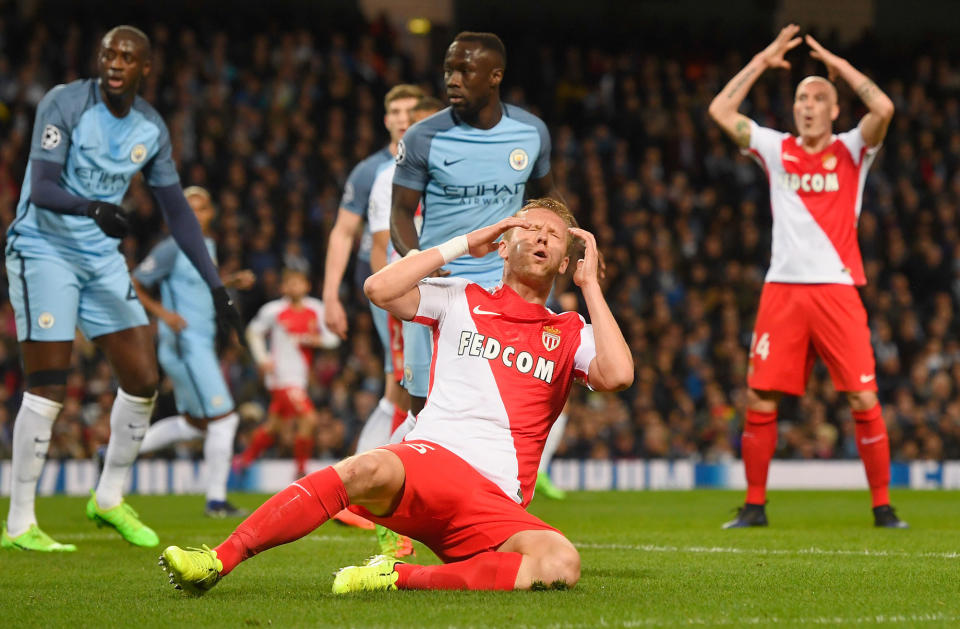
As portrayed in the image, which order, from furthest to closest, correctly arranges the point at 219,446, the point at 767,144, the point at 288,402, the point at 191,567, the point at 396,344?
the point at 288,402 < the point at 219,446 < the point at 767,144 < the point at 396,344 < the point at 191,567

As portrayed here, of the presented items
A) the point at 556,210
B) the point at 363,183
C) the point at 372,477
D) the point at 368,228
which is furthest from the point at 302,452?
the point at 372,477

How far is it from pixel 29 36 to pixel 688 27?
37.1 feet

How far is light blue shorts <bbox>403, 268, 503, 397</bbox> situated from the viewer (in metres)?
6.16

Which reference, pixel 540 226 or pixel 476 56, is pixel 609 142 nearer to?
pixel 476 56

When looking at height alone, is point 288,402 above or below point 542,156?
below

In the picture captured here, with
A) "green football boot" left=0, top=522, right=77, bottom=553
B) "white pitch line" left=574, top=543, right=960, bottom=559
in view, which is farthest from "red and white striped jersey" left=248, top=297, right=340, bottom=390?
"white pitch line" left=574, top=543, right=960, bottom=559

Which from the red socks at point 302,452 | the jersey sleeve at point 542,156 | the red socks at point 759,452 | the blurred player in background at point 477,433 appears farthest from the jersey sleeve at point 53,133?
the red socks at point 302,452

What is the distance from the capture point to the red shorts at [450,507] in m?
4.55

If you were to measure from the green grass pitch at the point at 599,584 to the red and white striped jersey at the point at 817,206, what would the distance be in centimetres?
154

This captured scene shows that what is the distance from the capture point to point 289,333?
44.4 feet

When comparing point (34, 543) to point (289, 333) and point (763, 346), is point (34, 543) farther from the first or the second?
point (289, 333)

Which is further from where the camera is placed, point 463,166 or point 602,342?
point 463,166

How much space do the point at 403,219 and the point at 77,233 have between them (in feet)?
6.00

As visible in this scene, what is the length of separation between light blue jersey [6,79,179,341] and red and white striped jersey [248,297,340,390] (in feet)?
20.8
